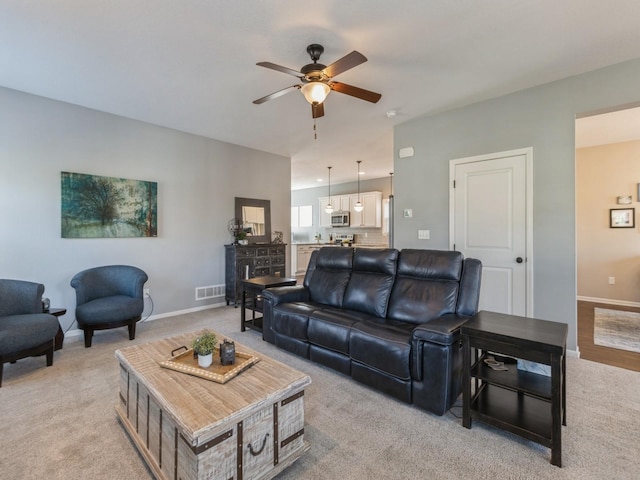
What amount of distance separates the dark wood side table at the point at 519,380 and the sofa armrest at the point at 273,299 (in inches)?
71.5

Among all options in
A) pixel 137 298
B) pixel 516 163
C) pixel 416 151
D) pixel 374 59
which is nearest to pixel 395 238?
pixel 416 151

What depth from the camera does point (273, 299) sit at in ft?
10.4

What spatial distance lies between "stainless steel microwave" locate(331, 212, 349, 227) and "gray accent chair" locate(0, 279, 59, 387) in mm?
6951

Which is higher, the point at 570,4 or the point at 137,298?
the point at 570,4

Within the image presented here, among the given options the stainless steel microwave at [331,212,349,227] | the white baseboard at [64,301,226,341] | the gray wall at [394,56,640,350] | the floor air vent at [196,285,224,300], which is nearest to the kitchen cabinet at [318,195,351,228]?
the stainless steel microwave at [331,212,349,227]

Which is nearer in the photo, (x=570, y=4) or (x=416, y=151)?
(x=570, y=4)

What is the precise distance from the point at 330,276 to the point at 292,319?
0.71m

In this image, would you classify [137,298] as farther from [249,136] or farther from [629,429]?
[629,429]

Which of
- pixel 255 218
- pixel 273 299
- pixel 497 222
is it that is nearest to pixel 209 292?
pixel 255 218

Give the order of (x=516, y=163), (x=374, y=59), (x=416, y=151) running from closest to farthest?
(x=374, y=59) < (x=516, y=163) < (x=416, y=151)

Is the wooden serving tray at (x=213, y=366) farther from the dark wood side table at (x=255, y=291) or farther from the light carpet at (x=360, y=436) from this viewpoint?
the dark wood side table at (x=255, y=291)

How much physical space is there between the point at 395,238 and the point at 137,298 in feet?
11.4

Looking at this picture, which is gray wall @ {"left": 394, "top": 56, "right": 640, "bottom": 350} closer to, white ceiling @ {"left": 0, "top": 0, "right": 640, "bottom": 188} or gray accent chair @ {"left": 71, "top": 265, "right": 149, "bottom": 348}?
white ceiling @ {"left": 0, "top": 0, "right": 640, "bottom": 188}

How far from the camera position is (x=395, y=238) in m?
4.43
